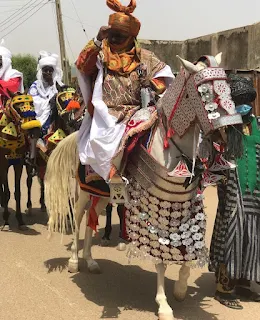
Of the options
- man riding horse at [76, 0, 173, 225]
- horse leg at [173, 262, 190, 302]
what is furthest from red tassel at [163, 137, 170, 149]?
horse leg at [173, 262, 190, 302]

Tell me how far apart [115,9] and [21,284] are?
109 inches

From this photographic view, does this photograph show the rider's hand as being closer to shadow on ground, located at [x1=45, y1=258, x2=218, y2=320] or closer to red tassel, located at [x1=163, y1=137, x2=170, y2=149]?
red tassel, located at [x1=163, y1=137, x2=170, y2=149]

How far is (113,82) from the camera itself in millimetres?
4047

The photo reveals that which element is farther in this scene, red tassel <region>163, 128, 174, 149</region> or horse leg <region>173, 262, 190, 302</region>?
horse leg <region>173, 262, 190, 302</region>

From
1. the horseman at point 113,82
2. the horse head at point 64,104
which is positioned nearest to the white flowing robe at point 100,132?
→ the horseman at point 113,82

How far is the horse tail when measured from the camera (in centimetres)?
475

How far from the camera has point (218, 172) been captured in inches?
143

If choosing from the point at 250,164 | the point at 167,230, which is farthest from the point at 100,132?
the point at 250,164

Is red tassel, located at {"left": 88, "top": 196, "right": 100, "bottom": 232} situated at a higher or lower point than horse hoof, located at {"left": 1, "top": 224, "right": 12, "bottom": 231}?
higher

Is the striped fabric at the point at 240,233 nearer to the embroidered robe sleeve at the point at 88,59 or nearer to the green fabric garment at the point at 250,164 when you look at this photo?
the green fabric garment at the point at 250,164

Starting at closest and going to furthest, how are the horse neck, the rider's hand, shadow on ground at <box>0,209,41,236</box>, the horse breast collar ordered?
the horse breast collar
the horse neck
the rider's hand
shadow on ground at <box>0,209,41,236</box>

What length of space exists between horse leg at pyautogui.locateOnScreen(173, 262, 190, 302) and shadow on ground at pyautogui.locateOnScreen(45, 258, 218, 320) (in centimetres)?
7

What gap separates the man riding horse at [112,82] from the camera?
379 centimetres

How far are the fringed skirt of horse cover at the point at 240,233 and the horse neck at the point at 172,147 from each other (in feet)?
2.21
